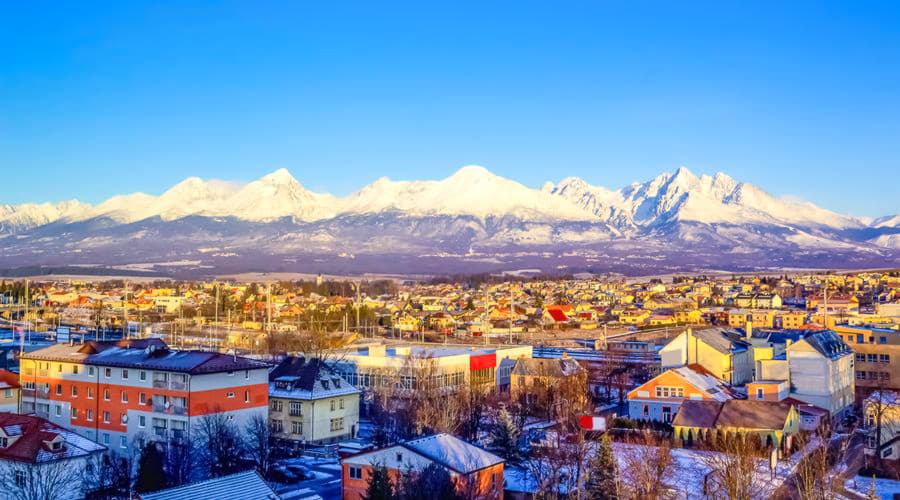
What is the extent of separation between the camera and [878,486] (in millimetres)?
20938


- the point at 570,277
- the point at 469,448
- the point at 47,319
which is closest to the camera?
the point at 469,448

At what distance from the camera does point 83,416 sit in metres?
25.8

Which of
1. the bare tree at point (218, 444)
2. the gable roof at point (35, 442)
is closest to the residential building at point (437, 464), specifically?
the bare tree at point (218, 444)

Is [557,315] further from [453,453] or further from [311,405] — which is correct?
[453,453]

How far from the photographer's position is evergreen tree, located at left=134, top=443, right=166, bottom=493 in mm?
17859

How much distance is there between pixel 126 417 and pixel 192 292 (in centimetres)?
8098

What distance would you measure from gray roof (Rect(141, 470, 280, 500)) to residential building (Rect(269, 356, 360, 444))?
11.2m

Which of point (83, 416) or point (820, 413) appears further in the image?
point (820, 413)

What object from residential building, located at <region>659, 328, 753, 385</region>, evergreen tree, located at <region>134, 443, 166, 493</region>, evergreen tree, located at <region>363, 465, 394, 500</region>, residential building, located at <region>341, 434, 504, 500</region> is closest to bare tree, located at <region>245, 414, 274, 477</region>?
evergreen tree, located at <region>134, 443, 166, 493</region>

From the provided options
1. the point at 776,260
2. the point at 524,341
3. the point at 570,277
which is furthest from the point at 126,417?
the point at 776,260

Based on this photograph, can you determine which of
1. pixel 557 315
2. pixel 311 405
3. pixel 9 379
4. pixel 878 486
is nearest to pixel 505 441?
pixel 311 405

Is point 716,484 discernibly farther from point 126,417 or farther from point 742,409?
point 126,417

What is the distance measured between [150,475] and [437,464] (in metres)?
5.73

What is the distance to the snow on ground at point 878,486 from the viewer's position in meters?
19.9
